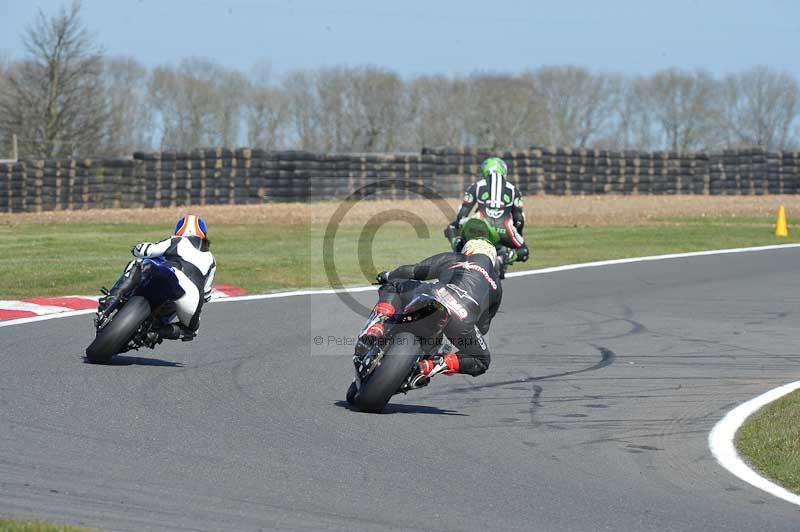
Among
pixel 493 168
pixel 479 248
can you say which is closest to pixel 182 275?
pixel 479 248

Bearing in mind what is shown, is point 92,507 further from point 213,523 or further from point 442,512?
point 442,512

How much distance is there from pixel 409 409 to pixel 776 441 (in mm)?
2387

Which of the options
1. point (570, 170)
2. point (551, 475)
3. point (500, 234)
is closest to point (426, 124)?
point (570, 170)

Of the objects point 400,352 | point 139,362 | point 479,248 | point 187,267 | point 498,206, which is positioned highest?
point 498,206

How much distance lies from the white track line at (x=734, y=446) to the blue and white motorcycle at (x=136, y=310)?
171 inches

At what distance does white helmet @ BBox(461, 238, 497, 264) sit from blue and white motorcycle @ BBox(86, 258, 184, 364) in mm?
2560

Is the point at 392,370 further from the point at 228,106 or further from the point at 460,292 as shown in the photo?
the point at 228,106

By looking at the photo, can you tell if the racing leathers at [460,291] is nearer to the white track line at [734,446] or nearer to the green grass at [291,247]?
the white track line at [734,446]

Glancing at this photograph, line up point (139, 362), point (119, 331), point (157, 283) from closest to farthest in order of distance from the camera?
point (119, 331) → point (157, 283) → point (139, 362)

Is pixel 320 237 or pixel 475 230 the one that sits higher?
pixel 475 230

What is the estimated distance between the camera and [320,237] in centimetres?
2606

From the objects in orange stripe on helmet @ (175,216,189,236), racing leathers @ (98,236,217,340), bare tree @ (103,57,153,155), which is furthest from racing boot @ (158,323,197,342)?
bare tree @ (103,57,153,155)

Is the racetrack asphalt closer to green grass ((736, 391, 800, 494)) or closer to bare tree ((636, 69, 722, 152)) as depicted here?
green grass ((736, 391, 800, 494))

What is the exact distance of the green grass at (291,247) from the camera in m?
16.6
